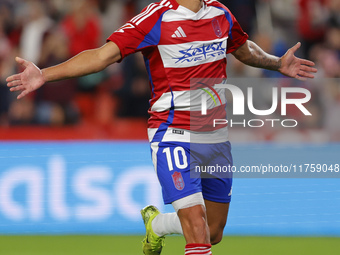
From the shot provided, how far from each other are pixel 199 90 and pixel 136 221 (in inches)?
155

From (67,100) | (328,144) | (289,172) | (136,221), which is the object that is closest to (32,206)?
(136,221)

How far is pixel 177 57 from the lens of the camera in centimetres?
584

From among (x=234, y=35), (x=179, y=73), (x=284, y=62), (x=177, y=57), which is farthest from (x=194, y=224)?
(x=284, y=62)

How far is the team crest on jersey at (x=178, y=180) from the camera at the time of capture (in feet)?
18.8

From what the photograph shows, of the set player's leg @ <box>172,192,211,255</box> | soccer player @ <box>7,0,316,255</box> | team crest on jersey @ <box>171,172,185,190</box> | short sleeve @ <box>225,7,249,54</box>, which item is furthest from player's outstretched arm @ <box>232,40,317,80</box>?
player's leg @ <box>172,192,211,255</box>

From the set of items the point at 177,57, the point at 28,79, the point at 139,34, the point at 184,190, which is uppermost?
the point at 139,34

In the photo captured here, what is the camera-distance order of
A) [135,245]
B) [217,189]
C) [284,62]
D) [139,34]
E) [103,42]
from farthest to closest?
[103,42] → [135,245] → [284,62] → [217,189] → [139,34]

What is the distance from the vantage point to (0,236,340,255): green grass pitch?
323 inches

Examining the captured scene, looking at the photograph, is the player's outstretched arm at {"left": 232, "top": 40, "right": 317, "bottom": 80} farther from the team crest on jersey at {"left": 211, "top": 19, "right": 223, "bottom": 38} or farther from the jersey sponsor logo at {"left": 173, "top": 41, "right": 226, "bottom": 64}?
the jersey sponsor logo at {"left": 173, "top": 41, "right": 226, "bottom": 64}

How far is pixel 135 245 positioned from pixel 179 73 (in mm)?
3386

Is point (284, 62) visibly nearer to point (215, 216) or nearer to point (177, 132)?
point (177, 132)

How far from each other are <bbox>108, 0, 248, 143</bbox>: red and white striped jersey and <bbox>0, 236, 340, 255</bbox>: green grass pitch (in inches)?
102

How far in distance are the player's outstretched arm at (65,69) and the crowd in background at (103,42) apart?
5204mm

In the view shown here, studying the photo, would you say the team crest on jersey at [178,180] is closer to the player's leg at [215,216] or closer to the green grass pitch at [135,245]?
the player's leg at [215,216]
